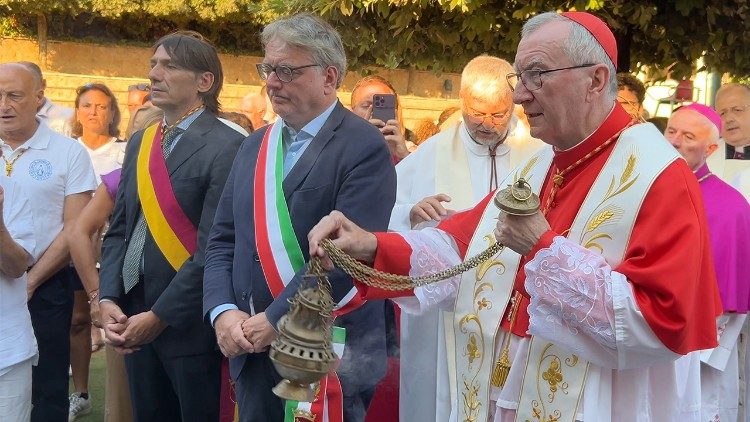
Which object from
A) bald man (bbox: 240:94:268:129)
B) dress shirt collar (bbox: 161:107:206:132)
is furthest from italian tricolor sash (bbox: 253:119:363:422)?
bald man (bbox: 240:94:268:129)

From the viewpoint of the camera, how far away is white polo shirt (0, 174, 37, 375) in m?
4.89

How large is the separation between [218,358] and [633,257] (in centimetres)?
246

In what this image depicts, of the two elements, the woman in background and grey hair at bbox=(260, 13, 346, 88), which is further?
the woman in background

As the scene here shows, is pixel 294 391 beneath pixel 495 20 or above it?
beneath

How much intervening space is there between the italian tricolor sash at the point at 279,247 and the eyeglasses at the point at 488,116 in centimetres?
141

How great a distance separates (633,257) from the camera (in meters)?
2.96

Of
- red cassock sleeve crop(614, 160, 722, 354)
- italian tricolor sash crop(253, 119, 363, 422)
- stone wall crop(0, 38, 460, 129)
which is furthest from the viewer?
stone wall crop(0, 38, 460, 129)

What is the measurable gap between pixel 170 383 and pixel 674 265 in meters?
2.87

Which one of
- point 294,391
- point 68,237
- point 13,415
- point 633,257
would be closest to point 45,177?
point 68,237

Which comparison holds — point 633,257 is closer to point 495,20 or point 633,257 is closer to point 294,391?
point 294,391

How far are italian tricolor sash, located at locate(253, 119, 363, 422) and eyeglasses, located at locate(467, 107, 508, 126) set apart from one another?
1410 mm

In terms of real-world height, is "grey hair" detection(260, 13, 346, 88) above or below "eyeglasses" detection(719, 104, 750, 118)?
below

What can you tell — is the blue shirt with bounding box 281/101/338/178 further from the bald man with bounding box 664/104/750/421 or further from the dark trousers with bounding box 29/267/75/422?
the dark trousers with bounding box 29/267/75/422

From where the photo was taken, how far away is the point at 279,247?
3.96 metres
